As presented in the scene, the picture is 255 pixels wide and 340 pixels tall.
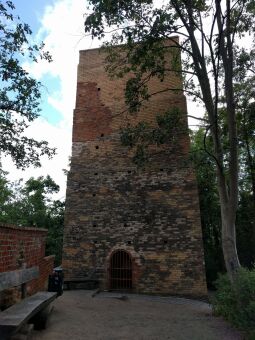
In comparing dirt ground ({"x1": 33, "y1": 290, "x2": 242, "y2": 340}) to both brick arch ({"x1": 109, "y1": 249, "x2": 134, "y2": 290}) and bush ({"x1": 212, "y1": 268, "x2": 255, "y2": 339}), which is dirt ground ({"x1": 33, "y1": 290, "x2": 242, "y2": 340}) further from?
brick arch ({"x1": 109, "y1": 249, "x2": 134, "y2": 290})

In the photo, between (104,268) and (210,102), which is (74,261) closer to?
(104,268)

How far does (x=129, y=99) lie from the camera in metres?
8.88

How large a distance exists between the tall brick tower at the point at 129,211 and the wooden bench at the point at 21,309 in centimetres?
586

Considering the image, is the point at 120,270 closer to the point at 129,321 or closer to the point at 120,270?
the point at 120,270

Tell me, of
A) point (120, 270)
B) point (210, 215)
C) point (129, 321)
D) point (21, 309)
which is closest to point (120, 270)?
point (120, 270)

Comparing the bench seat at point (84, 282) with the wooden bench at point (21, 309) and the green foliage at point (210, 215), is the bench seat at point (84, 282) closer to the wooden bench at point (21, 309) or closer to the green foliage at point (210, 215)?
the wooden bench at point (21, 309)

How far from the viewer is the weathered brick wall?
5.18 m

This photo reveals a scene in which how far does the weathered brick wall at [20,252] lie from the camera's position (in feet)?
17.0

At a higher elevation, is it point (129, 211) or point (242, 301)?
point (129, 211)

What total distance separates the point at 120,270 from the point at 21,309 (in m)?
7.85

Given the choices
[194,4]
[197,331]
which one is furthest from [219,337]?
[194,4]

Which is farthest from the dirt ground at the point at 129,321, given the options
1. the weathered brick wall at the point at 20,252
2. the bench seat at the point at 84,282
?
the bench seat at the point at 84,282

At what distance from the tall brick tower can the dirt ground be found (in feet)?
6.60

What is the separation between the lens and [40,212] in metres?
20.7
